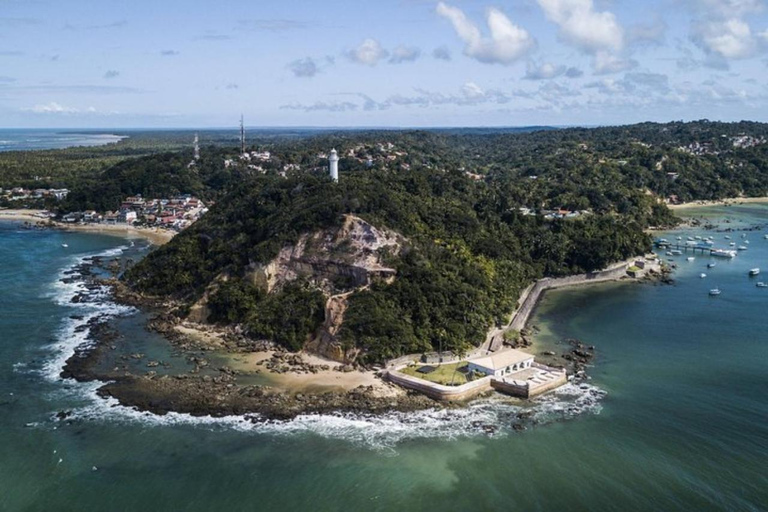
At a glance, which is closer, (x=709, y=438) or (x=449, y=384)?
(x=709, y=438)

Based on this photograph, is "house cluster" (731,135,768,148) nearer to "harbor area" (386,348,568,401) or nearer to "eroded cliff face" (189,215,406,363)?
"eroded cliff face" (189,215,406,363)

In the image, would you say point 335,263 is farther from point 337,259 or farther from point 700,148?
point 700,148

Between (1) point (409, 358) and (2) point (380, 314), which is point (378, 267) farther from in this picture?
(1) point (409, 358)

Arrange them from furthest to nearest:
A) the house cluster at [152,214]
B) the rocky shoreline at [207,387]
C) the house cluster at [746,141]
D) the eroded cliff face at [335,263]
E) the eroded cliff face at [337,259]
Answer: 1. the house cluster at [746,141]
2. the house cluster at [152,214]
3. the eroded cliff face at [337,259]
4. the eroded cliff face at [335,263]
5. the rocky shoreline at [207,387]

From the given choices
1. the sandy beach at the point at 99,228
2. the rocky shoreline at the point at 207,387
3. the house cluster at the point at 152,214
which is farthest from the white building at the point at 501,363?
the house cluster at the point at 152,214

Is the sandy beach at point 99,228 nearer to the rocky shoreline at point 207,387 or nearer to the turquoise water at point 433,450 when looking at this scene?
the rocky shoreline at point 207,387

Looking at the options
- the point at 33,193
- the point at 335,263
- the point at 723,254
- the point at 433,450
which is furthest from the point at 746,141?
the point at 433,450

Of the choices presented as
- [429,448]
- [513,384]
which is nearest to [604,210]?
[513,384]
